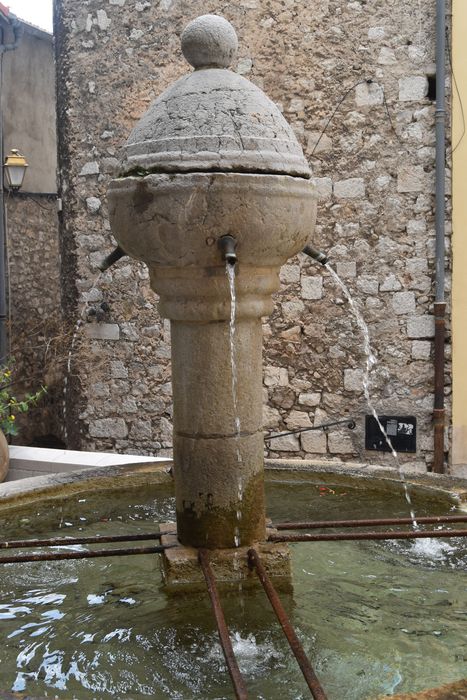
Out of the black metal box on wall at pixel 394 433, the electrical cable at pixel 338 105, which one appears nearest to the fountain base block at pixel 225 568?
the black metal box on wall at pixel 394 433

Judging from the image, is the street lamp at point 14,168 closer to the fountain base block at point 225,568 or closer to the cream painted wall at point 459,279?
the cream painted wall at point 459,279

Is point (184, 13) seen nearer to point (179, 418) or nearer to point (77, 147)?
point (77, 147)

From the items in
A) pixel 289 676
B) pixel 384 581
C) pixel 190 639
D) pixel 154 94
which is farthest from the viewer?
pixel 154 94

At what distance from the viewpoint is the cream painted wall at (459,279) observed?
7.25 meters

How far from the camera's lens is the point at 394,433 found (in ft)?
24.5

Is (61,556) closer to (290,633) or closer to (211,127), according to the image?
(290,633)

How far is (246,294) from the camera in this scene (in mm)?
3148

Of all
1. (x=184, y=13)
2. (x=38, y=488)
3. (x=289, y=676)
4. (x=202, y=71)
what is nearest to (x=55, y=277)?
(x=184, y=13)

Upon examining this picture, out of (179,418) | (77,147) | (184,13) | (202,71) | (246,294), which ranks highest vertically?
(184,13)

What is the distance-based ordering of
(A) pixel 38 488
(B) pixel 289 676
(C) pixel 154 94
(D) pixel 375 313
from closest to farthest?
(B) pixel 289 676, (A) pixel 38 488, (D) pixel 375 313, (C) pixel 154 94

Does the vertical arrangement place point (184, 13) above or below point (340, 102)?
above

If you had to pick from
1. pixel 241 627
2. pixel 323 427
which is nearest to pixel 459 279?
pixel 323 427

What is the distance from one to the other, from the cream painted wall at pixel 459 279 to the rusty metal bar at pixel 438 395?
A: 0.40ft

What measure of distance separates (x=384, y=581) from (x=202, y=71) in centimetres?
190
